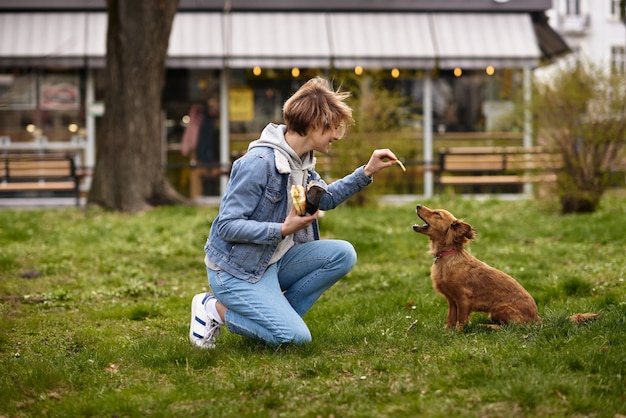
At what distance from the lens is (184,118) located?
68.4 feet

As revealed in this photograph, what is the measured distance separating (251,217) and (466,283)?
1517 millimetres

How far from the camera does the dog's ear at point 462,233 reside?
6316mm

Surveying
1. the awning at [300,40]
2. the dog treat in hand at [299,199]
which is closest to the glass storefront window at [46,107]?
the awning at [300,40]

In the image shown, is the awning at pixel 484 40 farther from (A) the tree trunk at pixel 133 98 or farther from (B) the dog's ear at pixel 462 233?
(B) the dog's ear at pixel 462 233

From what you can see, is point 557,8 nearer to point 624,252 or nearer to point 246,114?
point 246,114

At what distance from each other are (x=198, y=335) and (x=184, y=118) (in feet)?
49.9

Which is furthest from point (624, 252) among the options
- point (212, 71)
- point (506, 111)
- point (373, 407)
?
point (212, 71)

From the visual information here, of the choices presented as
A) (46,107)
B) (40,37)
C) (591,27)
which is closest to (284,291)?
(46,107)

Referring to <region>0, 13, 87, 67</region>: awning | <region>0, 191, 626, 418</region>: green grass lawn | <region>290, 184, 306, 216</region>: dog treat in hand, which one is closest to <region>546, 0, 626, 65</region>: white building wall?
<region>0, 13, 87, 67</region>: awning

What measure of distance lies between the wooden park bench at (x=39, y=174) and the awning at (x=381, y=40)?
6.06m

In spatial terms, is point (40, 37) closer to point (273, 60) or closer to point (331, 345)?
point (273, 60)

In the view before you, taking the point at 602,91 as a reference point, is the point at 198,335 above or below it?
below

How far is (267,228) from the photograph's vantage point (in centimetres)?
556

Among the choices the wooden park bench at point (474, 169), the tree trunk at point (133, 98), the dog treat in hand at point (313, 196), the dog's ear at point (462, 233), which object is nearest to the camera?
the dog treat in hand at point (313, 196)
